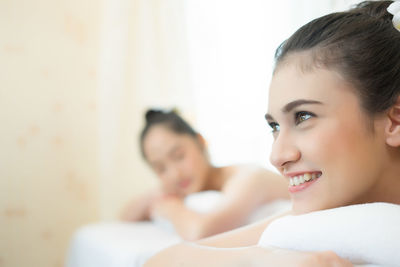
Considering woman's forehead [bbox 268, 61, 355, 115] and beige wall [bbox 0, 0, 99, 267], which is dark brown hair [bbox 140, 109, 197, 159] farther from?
woman's forehead [bbox 268, 61, 355, 115]

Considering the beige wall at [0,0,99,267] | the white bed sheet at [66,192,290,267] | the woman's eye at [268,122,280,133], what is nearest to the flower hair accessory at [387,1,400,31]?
the woman's eye at [268,122,280,133]

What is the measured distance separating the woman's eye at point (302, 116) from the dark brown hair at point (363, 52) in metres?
0.09

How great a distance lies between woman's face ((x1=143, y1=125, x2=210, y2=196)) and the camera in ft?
5.66

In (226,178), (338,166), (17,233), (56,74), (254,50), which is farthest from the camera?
(56,74)

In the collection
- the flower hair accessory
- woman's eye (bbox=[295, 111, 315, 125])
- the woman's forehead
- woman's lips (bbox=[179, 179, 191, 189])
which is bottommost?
woman's lips (bbox=[179, 179, 191, 189])

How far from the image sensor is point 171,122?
1.85m

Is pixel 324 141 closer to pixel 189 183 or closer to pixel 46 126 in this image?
pixel 189 183

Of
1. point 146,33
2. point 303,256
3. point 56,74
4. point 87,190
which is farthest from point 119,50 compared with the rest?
point 303,256

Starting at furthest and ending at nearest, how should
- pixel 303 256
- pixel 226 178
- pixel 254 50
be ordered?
1. pixel 226 178
2. pixel 254 50
3. pixel 303 256

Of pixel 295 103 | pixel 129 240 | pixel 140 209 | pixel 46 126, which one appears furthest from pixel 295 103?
pixel 46 126

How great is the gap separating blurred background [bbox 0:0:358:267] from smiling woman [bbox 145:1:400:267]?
1.15 meters

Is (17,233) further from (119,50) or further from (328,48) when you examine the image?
(328,48)

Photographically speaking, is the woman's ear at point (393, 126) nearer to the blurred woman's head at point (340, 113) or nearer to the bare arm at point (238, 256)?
the blurred woman's head at point (340, 113)

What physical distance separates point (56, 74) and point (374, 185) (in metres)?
2.01
